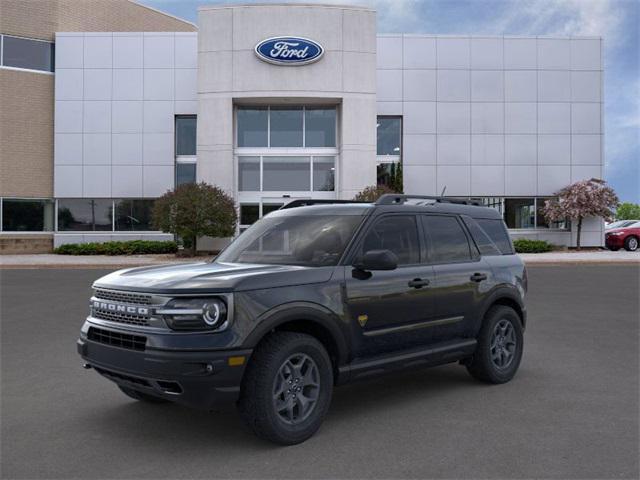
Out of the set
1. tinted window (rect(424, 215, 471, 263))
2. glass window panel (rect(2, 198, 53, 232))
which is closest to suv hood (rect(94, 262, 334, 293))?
Answer: tinted window (rect(424, 215, 471, 263))

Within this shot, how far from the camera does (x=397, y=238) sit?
5.45 meters

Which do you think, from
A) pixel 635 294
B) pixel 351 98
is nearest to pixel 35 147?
pixel 351 98

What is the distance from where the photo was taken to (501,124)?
103 feet

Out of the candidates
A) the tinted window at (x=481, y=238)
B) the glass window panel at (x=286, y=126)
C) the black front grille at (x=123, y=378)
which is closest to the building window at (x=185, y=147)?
the glass window panel at (x=286, y=126)

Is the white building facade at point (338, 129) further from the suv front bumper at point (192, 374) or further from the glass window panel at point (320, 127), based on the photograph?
the suv front bumper at point (192, 374)

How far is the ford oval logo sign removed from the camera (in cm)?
2803

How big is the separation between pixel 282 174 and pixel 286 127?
2.35 m

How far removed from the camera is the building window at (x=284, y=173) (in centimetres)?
2959

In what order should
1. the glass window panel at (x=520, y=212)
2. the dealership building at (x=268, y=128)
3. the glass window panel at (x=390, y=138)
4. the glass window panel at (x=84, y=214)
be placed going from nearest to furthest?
the dealership building at (x=268, y=128) < the glass window panel at (x=84, y=214) < the glass window panel at (x=390, y=138) < the glass window panel at (x=520, y=212)

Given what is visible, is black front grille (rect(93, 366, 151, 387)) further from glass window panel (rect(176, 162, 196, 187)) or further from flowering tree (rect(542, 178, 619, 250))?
flowering tree (rect(542, 178, 619, 250))

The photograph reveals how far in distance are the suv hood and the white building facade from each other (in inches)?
971

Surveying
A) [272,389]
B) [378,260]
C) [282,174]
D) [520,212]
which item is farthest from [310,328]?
[520,212]

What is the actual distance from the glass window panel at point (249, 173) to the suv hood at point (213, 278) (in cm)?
2482

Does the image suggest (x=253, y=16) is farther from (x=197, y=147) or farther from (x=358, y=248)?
(x=358, y=248)
